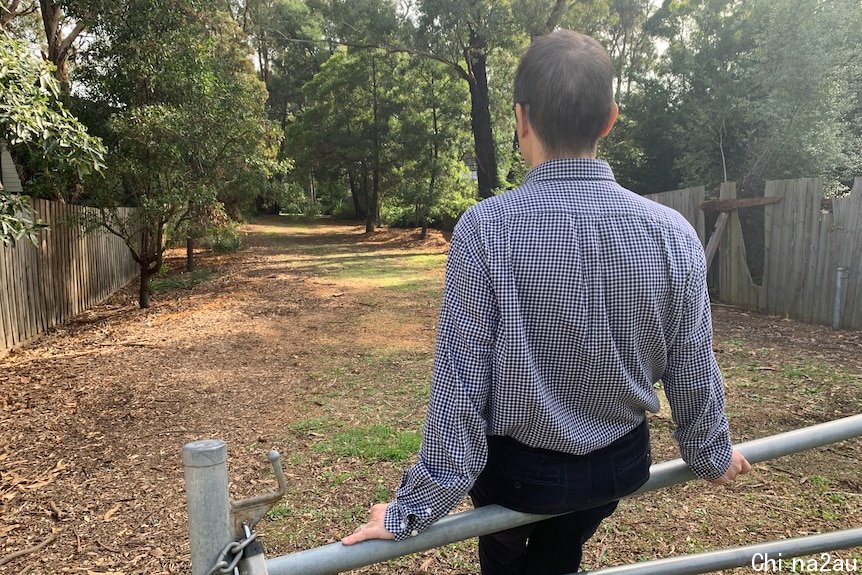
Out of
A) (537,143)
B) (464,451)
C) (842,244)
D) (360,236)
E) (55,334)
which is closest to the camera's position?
(464,451)

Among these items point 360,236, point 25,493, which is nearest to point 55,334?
point 25,493

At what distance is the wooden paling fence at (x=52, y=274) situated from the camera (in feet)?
22.7

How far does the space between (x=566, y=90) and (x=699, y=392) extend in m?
0.75

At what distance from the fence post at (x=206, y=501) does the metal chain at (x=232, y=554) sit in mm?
13

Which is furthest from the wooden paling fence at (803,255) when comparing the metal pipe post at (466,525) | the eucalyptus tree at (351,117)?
the eucalyptus tree at (351,117)

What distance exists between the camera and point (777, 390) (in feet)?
17.1

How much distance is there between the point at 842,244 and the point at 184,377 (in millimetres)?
7310

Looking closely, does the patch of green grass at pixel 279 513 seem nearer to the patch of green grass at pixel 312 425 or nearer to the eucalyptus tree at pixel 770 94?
the patch of green grass at pixel 312 425

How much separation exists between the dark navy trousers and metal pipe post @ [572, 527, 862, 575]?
16 cm

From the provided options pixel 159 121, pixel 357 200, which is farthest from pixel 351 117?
pixel 159 121

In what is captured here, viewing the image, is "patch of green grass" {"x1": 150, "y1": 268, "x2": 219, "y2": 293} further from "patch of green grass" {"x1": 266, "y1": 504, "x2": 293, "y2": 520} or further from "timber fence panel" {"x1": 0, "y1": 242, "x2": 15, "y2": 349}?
"patch of green grass" {"x1": 266, "y1": 504, "x2": 293, "y2": 520}

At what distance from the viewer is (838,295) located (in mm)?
6852

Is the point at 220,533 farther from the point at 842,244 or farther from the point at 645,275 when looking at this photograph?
the point at 842,244

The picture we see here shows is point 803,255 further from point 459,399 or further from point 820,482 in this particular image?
point 459,399
